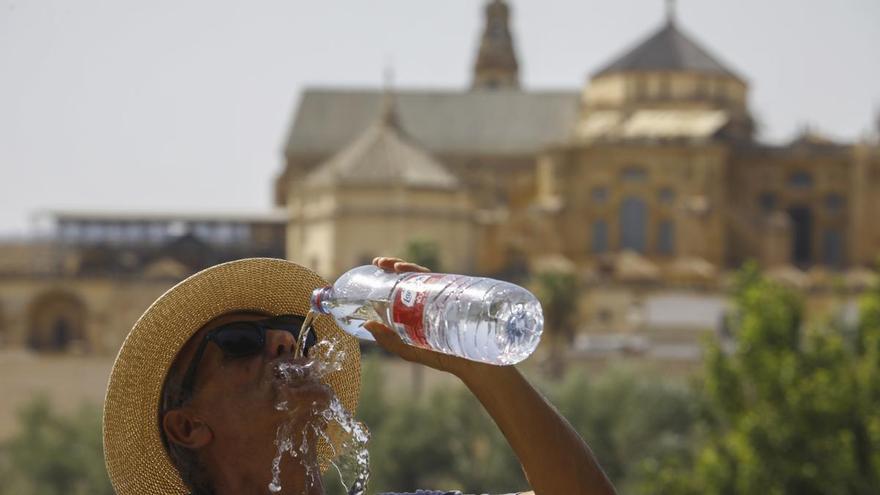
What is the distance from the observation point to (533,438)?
3344 mm

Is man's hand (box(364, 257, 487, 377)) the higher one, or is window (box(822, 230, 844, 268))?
man's hand (box(364, 257, 487, 377))

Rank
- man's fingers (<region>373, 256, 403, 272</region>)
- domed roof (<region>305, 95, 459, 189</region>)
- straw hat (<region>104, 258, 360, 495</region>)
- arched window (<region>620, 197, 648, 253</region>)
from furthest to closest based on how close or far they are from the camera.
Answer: arched window (<region>620, 197, 648, 253</region>) → domed roof (<region>305, 95, 459, 189</region>) → straw hat (<region>104, 258, 360, 495</region>) → man's fingers (<region>373, 256, 403, 272</region>)

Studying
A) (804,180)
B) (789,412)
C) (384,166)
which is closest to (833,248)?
(804,180)

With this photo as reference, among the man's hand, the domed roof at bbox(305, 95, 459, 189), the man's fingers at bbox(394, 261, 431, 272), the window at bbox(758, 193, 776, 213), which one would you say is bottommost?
the window at bbox(758, 193, 776, 213)

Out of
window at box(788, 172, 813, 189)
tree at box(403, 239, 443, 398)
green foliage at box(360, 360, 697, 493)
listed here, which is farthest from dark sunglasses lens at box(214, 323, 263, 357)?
window at box(788, 172, 813, 189)

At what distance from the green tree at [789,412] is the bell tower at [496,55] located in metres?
49.1

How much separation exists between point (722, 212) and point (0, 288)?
23298 millimetres

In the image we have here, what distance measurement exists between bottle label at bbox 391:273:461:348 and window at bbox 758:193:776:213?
66.0m

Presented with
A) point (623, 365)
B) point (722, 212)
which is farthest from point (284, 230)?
point (623, 365)

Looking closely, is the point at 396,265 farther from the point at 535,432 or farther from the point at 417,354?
the point at 535,432

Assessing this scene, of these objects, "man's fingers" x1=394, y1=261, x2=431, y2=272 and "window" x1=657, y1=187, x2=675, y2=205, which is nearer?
"man's fingers" x1=394, y1=261, x2=431, y2=272

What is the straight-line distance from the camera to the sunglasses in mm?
3498

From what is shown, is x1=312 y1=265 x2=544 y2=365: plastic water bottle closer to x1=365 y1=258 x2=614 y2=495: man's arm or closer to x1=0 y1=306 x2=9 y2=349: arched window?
x1=365 y1=258 x2=614 y2=495: man's arm

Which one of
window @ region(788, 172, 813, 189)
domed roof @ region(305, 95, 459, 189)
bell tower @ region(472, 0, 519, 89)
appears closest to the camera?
domed roof @ region(305, 95, 459, 189)
